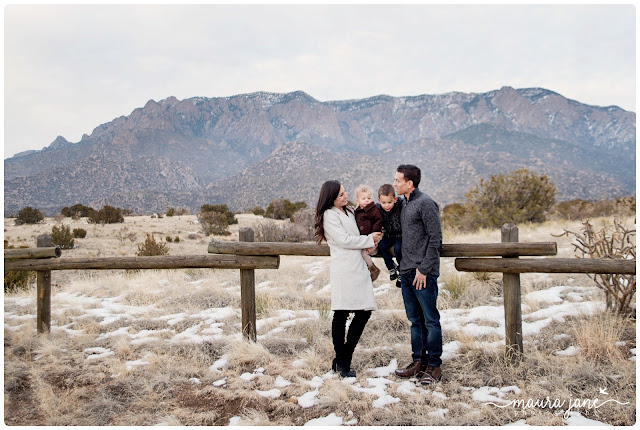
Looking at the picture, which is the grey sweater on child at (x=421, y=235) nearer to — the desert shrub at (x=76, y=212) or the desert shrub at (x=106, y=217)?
the desert shrub at (x=106, y=217)

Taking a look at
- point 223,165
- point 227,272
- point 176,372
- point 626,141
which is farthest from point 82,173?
point 626,141

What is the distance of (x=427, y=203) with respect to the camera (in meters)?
4.36

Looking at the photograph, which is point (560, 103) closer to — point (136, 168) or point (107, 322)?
point (136, 168)

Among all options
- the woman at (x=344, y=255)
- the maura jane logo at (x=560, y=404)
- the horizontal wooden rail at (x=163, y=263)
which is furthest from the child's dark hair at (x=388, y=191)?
the maura jane logo at (x=560, y=404)

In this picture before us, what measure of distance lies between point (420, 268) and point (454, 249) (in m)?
0.81

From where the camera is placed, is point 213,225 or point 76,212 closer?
point 213,225

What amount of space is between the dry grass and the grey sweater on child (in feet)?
3.88

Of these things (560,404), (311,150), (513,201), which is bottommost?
(560,404)

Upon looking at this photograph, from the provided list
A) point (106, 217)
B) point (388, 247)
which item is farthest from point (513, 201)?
point (106, 217)

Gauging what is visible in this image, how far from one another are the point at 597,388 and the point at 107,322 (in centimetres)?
632

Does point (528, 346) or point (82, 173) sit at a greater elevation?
point (82, 173)

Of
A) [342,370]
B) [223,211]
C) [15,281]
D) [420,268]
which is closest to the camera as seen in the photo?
[420,268]

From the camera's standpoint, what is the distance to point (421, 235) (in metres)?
4.43

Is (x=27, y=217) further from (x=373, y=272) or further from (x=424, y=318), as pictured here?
(x=424, y=318)
